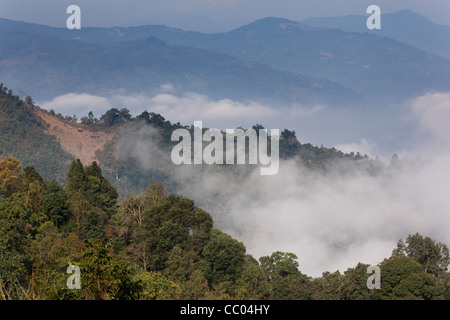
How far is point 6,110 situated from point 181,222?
8942cm

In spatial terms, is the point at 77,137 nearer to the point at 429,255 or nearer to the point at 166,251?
the point at 166,251

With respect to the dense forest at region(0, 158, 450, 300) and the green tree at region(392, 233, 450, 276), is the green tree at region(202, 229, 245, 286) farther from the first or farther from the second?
the green tree at region(392, 233, 450, 276)

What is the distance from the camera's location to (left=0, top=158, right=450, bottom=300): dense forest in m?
32.4

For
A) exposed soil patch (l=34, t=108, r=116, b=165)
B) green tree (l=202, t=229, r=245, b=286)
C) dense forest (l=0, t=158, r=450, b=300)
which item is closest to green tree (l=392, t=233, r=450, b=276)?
dense forest (l=0, t=158, r=450, b=300)

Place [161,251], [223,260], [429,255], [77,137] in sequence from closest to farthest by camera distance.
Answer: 1. [223,260]
2. [429,255]
3. [161,251]
4. [77,137]

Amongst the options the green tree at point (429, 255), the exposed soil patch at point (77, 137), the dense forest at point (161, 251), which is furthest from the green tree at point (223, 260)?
the exposed soil patch at point (77, 137)

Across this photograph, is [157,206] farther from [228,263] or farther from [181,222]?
[228,263]

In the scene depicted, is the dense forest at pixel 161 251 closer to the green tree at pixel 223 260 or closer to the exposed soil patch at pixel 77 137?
the green tree at pixel 223 260

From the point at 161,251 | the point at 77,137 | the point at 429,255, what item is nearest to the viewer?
the point at 429,255

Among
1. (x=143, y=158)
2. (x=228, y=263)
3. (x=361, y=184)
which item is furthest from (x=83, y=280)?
(x=361, y=184)

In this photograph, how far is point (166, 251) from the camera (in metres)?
40.7

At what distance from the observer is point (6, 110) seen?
120 m

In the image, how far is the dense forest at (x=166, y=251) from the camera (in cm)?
3244

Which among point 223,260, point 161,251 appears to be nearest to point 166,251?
point 161,251
